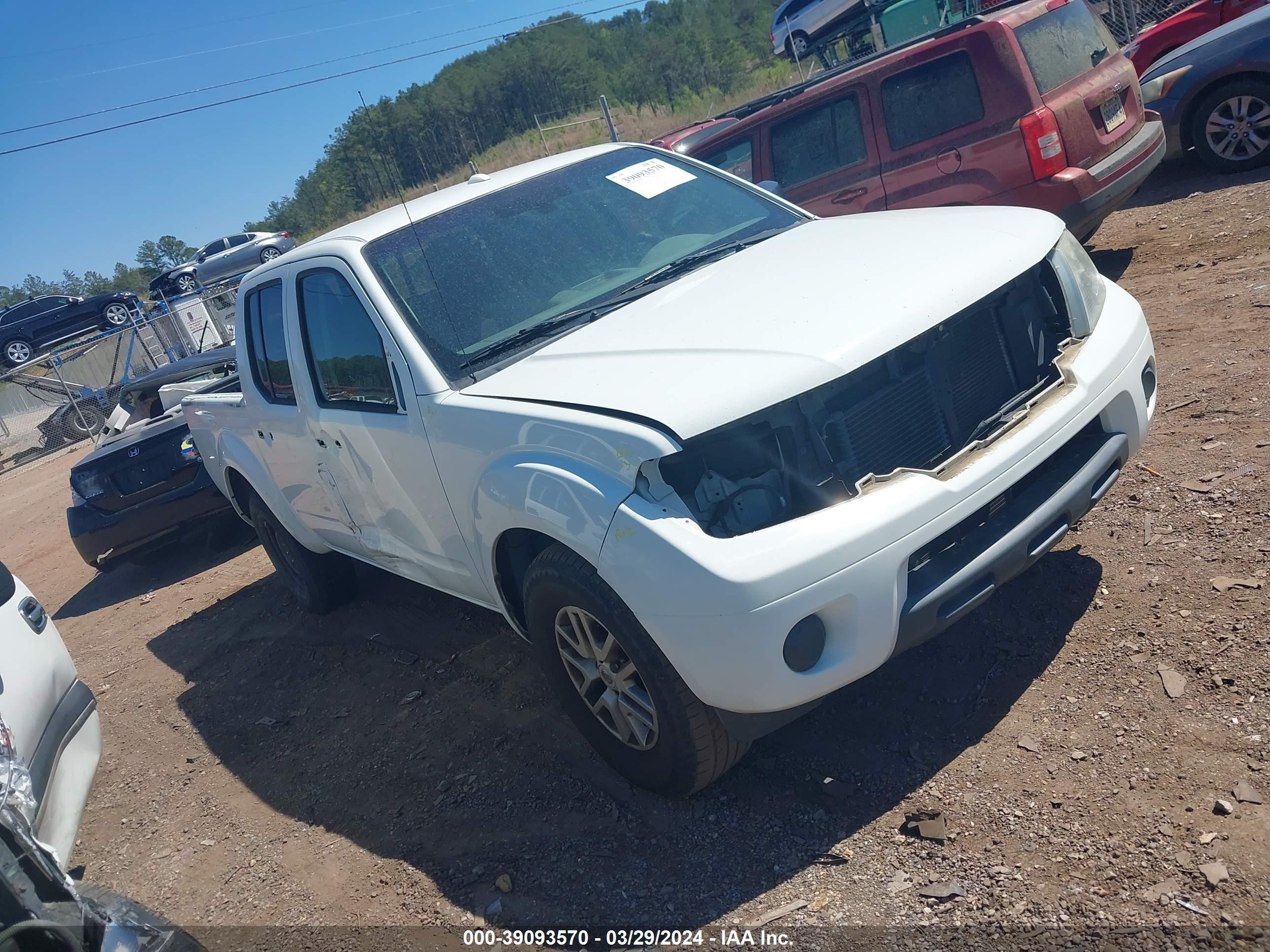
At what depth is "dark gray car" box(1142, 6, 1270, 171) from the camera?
8.12 meters

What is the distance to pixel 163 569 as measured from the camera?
9.38 metres

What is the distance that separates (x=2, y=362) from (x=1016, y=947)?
29688mm

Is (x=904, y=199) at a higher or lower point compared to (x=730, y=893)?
higher

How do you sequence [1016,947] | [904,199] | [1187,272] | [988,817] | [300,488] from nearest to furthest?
[1016,947], [988,817], [300,488], [1187,272], [904,199]

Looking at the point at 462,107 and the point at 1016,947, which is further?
the point at 462,107

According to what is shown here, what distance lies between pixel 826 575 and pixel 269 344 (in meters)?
3.51

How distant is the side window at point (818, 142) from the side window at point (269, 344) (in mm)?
4468

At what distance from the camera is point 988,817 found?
2.90 m

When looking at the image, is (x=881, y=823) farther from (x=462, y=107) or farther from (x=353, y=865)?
(x=462, y=107)

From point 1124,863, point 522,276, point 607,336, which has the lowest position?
point 1124,863

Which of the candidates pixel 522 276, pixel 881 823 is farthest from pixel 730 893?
pixel 522 276

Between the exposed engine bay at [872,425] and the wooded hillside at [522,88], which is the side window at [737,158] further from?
the exposed engine bay at [872,425]

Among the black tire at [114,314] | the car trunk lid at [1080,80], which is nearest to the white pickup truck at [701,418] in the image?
the car trunk lid at [1080,80]

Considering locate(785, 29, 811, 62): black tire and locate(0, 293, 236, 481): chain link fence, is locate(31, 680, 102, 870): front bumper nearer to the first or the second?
locate(0, 293, 236, 481): chain link fence
